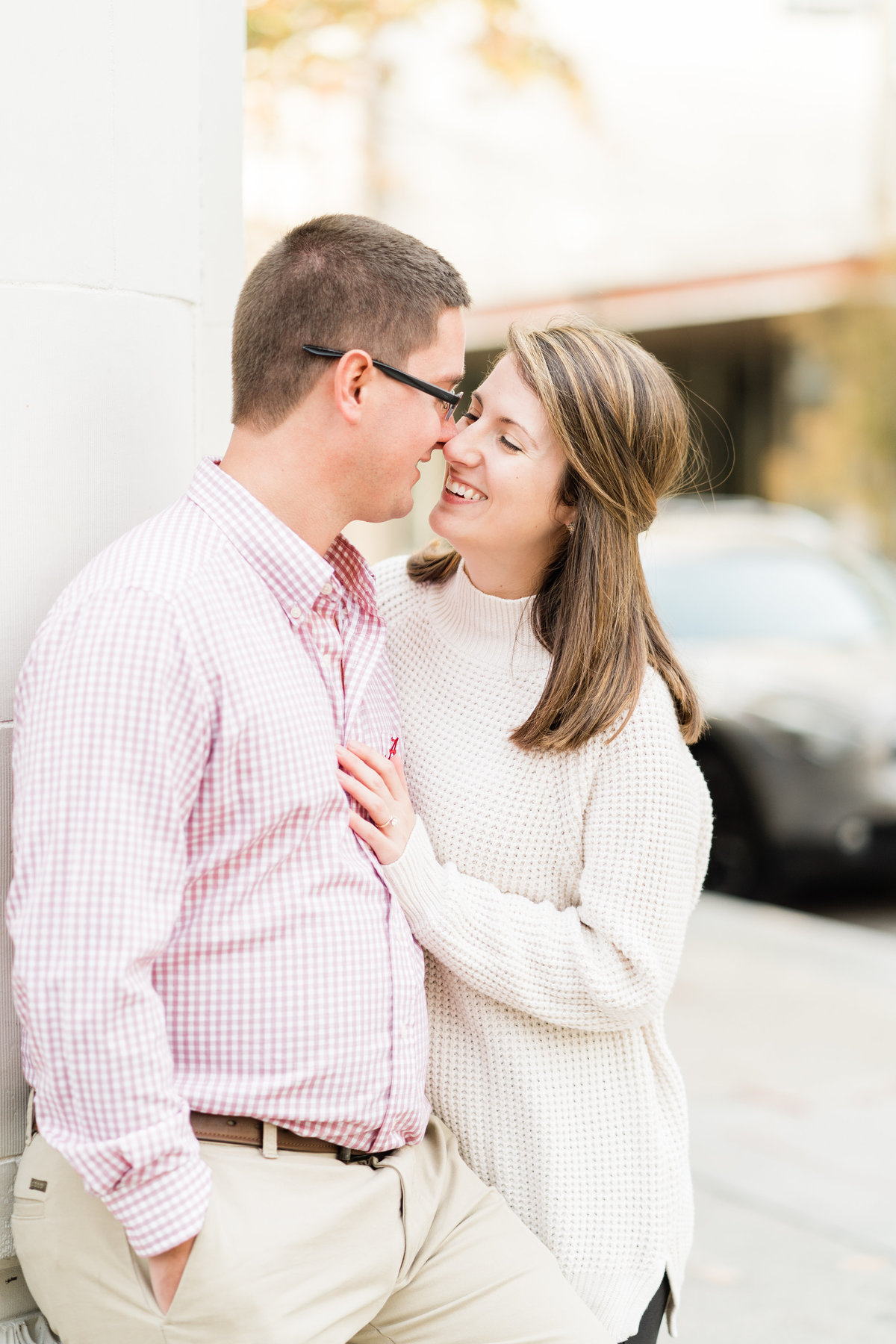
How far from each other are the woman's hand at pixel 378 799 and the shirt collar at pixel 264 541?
230 millimetres

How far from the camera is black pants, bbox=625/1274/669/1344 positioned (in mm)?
2307

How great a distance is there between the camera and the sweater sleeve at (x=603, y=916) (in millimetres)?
2158

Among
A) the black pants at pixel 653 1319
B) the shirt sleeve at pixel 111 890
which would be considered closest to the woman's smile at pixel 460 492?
the shirt sleeve at pixel 111 890

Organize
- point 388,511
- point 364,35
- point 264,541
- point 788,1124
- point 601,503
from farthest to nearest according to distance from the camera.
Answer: point 364,35
point 788,1124
point 601,503
point 388,511
point 264,541

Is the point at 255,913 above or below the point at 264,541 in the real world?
below

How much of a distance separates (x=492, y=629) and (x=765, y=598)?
4.99 meters

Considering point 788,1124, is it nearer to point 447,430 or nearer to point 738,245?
point 447,430

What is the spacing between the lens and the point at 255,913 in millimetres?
1799

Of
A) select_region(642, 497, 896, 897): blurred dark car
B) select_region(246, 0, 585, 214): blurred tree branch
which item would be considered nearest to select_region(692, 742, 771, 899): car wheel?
select_region(642, 497, 896, 897): blurred dark car

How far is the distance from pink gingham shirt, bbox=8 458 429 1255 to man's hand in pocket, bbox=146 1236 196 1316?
4cm

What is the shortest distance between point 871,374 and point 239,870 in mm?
11549

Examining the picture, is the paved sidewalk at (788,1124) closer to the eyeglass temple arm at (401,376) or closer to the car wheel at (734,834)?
the car wheel at (734,834)

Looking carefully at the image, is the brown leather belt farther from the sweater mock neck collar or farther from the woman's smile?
the woman's smile

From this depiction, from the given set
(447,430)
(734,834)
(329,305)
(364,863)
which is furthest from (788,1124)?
(329,305)
